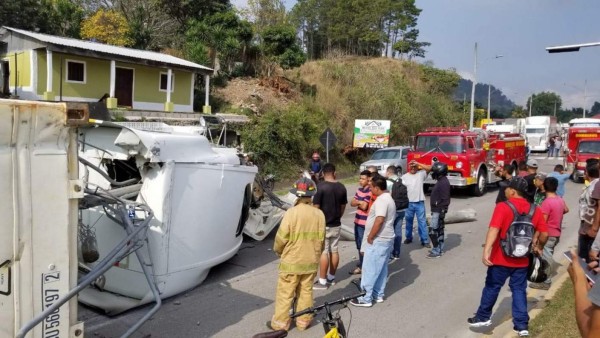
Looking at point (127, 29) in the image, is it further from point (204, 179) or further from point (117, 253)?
point (117, 253)

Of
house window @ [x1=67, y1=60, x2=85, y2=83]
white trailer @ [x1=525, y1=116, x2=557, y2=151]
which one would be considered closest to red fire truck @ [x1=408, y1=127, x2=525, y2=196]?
house window @ [x1=67, y1=60, x2=85, y2=83]

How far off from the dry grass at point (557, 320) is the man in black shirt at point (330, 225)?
8.76 ft

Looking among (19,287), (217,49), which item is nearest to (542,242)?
(19,287)

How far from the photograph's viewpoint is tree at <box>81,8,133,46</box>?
3028 centimetres

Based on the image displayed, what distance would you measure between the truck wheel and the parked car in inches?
123

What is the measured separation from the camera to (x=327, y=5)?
64000 mm

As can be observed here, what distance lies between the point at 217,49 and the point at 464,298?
26.2m

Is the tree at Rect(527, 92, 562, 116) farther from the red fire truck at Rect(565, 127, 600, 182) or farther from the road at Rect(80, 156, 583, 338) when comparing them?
the road at Rect(80, 156, 583, 338)

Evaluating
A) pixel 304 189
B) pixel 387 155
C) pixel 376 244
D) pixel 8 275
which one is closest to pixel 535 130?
pixel 387 155

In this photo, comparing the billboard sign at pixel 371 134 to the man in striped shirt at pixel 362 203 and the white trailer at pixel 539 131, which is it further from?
the white trailer at pixel 539 131

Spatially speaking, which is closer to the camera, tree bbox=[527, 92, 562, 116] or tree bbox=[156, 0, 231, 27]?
tree bbox=[156, 0, 231, 27]

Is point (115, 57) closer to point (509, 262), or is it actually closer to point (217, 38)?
point (217, 38)

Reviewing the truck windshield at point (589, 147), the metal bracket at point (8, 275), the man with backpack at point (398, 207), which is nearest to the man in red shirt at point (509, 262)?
the man with backpack at point (398, 207)

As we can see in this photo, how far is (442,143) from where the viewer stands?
57.1 ft
